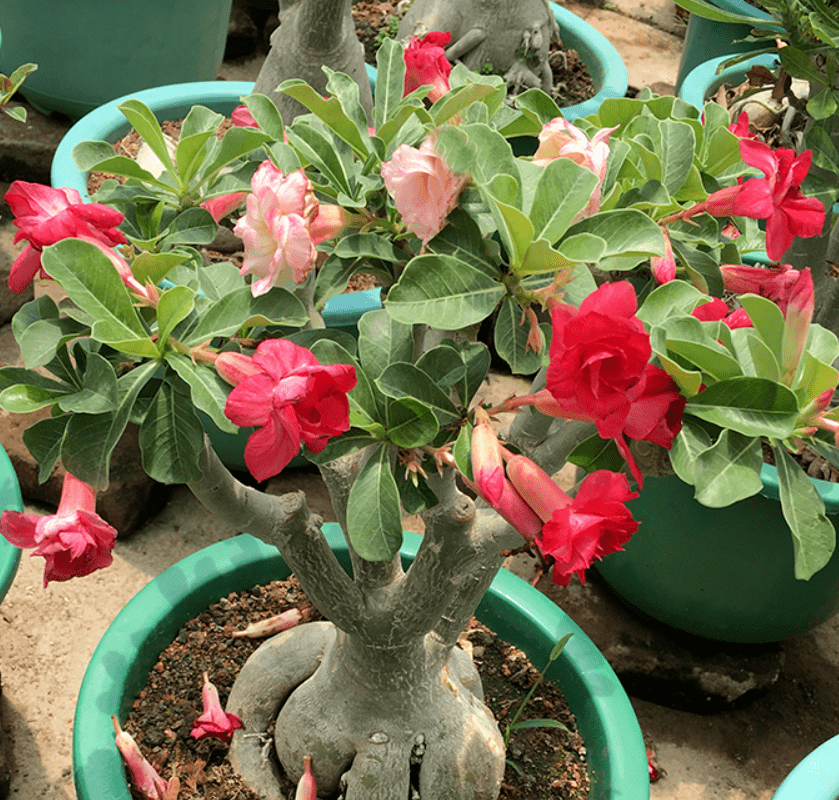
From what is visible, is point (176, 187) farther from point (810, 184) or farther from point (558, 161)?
point (810, 184)

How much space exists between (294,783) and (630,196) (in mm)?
928

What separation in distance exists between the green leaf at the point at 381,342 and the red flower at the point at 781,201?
294mm

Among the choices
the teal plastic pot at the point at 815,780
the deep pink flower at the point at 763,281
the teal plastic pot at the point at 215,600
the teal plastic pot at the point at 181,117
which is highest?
the deep pink flower at the point at 763,281

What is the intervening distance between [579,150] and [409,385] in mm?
218

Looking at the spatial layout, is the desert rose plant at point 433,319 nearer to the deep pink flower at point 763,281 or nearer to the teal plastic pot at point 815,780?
the deep pink flower at point 763,281

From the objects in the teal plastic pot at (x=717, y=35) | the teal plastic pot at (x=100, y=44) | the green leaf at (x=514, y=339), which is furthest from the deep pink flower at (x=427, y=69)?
the teal plastic pot at (x=717, y=35)

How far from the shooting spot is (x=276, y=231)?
0.73 metres

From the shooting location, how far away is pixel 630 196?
2.64 feet

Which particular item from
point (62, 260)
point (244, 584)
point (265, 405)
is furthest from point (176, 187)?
point (244, 584)

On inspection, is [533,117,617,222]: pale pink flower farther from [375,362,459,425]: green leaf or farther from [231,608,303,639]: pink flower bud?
[231,608,303,639]: pink flower bud

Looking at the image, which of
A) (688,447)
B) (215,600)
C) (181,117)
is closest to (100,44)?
(181,117)

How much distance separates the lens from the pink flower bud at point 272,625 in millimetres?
1442

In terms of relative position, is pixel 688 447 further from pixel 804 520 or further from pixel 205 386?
pixel 205 386

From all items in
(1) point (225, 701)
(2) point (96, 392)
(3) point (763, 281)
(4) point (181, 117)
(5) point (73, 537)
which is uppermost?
(3) point (763, 281)
